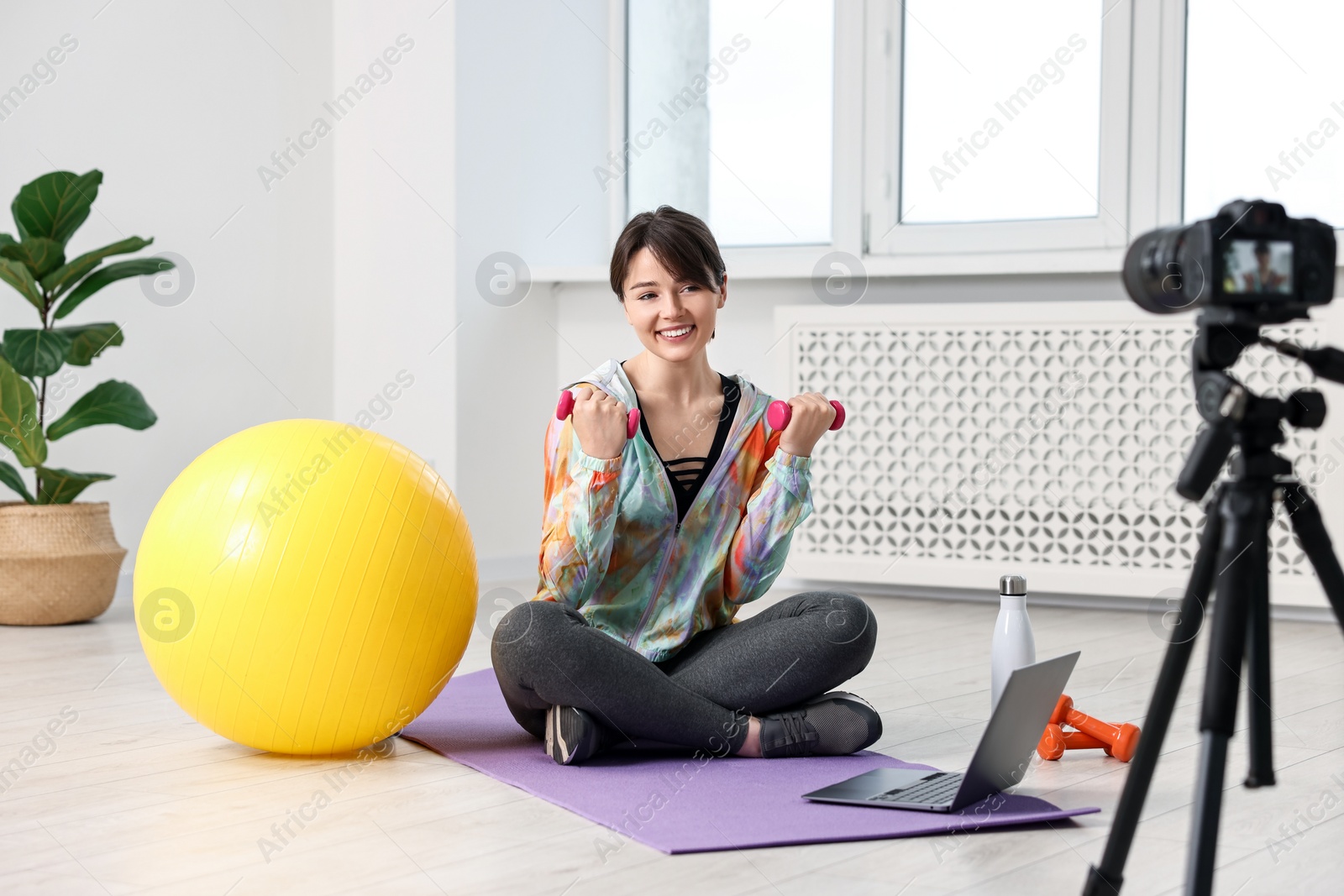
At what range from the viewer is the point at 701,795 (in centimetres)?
173

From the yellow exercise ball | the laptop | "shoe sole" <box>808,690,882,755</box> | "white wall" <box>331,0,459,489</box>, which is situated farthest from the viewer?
"white wall" <box>331,0,459,489</box>

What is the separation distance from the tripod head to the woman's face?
939 mm

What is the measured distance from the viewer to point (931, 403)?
3.57 meters

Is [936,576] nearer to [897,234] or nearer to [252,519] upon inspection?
[897,234]

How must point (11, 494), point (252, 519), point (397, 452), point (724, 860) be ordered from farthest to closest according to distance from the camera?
point (11, 494), point (397, 452), point (252, 519), point (724, 860)

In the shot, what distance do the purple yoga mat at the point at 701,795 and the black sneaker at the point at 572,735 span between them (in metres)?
0.02

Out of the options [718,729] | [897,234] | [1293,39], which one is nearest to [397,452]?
[718,729]

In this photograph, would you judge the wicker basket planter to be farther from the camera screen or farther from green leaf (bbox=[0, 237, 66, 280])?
the camera screen

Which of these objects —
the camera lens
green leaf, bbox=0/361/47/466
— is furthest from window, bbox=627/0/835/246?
the camera lens

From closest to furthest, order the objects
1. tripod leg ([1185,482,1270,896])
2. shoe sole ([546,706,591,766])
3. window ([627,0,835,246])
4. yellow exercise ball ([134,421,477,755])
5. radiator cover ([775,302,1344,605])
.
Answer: tripod leg ([1185,482,1270,896]) → yellow exercise ball ([134,421,477,755]) → shoe sole ([546,706,591,766]) → radiator cover ([775,302,1344,605]) → window ([627,0,835,246])

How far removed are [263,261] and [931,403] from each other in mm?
1919

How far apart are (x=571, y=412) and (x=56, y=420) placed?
1.83 meters

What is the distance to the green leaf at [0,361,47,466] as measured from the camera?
3010mm

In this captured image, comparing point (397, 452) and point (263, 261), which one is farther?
point (263, 261)
